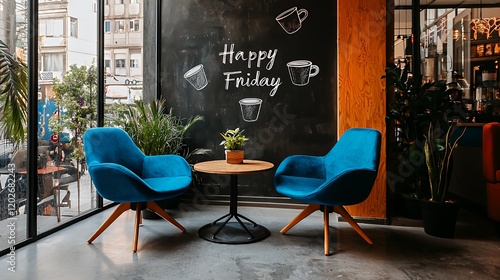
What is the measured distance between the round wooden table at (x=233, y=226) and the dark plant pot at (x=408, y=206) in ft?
5.05

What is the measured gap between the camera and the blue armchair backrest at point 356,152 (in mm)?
2821

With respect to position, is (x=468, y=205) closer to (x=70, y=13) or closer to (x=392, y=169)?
(x=392, y=169)

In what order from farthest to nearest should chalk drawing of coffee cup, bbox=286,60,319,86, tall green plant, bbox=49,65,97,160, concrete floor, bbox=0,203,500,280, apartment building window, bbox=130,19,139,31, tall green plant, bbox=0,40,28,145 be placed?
1. apartment building window, bbox=130,19,139,31
2. chalk drawing of coffee cup, bbox=286,60,319,86
3. tall green plant, bbox=49,65,97,160
4. tall green plant, bbox=0,40,28,145
5. concrete floor, bbox=0,203,500,280

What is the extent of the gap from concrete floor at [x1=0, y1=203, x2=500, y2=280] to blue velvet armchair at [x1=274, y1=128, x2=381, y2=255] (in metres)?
0.22

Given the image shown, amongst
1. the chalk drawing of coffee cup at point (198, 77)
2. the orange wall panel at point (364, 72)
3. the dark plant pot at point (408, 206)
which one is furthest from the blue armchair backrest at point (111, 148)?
the dark plant pot at point (408, 206)

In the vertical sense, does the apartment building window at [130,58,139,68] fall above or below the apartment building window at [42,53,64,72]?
above

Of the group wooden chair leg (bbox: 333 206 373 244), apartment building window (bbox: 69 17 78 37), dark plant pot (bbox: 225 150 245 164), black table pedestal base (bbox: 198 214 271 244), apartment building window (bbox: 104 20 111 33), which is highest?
apartment building window (bbox: 104 20 111 33)

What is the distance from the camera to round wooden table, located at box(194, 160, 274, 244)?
2920 millimetres

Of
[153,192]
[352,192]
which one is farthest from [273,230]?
[153,192]

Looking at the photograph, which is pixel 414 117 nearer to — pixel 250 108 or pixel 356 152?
pixel 356 152

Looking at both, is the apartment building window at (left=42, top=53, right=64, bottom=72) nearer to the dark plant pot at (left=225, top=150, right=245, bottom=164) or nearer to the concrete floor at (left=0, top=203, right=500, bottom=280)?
the concrete floor at (left=0, top=203, right=500, bottom=280)

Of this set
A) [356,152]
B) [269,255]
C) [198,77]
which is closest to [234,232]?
[269,255]

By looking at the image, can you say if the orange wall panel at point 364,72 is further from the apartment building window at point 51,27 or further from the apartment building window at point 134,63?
the apartment building window at point 51,27

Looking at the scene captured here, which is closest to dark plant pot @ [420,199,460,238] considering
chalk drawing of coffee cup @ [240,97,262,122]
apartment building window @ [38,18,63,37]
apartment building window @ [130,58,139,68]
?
chalk drawing of coffee cup @ [240,97,262,122]
